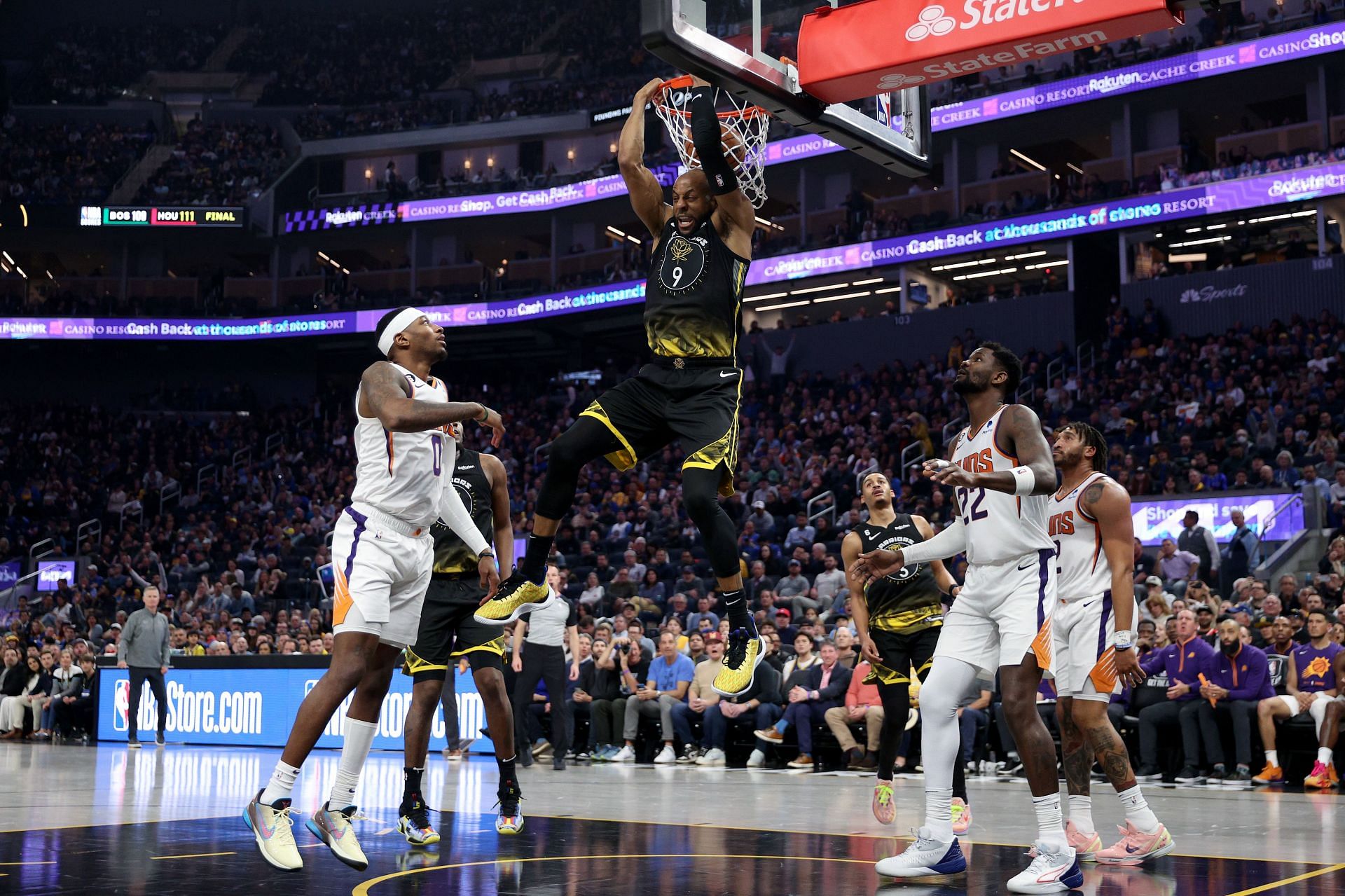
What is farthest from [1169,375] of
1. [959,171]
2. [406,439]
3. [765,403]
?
[406,439]

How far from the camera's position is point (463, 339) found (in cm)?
4125

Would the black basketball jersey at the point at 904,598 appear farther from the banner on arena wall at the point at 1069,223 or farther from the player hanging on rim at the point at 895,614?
the banner on arena wall at the point at 1069,223

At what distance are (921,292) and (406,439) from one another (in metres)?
28.5

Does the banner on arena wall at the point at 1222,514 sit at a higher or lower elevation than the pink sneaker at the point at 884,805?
higher

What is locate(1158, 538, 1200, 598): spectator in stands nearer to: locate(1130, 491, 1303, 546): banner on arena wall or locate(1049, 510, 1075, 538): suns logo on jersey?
locate(1130, 491, 1303, 546): banner on arena wall

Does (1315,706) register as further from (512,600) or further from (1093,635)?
(512,600)

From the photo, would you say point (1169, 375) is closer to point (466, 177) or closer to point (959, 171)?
point (959, 171)

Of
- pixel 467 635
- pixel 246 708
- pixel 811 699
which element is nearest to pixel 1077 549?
pixel 467 635

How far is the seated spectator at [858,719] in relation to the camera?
43.7 feet

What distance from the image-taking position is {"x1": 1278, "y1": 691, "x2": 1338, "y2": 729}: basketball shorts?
11297 mm

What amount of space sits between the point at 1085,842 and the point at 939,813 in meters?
1.28

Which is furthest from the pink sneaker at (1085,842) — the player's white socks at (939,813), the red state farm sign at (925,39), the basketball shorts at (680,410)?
the red state farm sign at (925,39)

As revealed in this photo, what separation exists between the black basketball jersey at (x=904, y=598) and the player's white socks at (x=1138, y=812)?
214cm

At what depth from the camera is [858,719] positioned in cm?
1362
